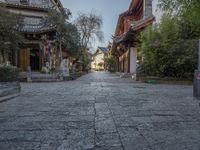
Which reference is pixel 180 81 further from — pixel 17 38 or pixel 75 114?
pixel 75 114

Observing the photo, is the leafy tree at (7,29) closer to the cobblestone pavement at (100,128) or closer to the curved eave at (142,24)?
the curved eave at (142,24)

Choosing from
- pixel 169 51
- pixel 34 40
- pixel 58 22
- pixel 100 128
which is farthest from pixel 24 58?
pixel 100 128

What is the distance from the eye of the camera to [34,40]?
68.9 ft

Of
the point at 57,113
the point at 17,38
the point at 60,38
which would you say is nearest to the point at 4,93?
the point at 57,113

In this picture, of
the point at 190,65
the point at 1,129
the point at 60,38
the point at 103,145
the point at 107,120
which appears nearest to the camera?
the point at 103,145

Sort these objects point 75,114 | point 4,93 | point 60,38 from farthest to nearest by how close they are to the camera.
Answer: point 60,38 < point 4,93 < point 75,114

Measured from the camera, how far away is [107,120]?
516cm

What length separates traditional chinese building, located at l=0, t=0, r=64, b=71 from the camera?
20.4 meters

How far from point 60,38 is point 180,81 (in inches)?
415

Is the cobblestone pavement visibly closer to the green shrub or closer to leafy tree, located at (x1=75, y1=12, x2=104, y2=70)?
the green shrub

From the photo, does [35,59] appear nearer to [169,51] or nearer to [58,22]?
[58,22]

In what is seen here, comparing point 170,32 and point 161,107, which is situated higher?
point 170,32

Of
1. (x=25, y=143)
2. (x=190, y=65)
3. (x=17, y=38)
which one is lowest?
(x=25, y=143)

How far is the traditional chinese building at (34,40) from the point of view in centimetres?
2044
